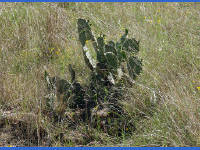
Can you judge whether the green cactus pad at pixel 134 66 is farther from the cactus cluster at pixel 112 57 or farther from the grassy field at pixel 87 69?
the grassy field at pixel 87 69

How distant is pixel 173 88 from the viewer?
338 centimetres

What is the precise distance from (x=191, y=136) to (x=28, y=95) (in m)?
1.68

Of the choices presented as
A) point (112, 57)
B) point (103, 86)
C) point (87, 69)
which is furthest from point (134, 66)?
point (87, 69)

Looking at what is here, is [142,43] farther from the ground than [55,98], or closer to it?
farther from the ground

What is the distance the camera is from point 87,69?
409 centimetres

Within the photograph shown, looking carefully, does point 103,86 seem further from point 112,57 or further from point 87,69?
point 87,69

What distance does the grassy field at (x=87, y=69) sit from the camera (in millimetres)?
3135

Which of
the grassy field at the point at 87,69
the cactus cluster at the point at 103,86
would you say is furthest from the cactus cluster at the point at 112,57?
the grassy field at the point at 87,69

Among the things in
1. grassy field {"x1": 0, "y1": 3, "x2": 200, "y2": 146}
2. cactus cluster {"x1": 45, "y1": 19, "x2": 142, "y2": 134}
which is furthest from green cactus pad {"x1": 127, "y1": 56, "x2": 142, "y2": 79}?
grassy field {"x1": 0, "y1": 3, "x2": 200, "y2": 146}

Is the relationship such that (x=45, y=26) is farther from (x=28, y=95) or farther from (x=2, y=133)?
(x=2, y=133)

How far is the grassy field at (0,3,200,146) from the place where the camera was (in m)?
3.13

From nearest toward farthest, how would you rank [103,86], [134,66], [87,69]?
[134,66] → [103,86] → [87,69]

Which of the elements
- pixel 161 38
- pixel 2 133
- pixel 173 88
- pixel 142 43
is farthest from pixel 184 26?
pixel 2 133

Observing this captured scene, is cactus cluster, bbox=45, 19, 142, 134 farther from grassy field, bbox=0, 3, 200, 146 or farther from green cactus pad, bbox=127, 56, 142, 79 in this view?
grassy field, bbox=0, 3, 200, 146
